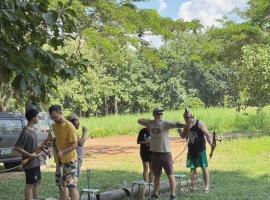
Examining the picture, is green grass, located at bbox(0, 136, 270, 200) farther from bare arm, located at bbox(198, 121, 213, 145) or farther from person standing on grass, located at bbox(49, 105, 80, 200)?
person standing on grass, located at bbox(49, 105, 80, 200)

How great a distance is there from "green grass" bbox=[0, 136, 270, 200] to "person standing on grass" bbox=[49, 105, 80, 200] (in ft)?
7.06

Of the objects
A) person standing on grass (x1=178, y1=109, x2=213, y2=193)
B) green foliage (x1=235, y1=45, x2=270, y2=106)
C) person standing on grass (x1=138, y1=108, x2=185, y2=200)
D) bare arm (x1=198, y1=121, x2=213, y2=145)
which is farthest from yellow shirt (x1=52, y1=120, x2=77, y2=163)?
green foliage (x1=235, y1=45, x2=270, y2=106)

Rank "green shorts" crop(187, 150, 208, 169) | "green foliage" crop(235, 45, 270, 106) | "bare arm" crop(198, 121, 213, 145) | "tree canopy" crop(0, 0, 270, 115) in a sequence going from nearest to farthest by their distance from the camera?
"tree canopy" crop(0, 0, 270, 115), "bare arm" crop(198, 121, 213, 145), "green shorts" crop(187, 150, 208, 169), "green foliage" crop(235, 45, 270, 106)

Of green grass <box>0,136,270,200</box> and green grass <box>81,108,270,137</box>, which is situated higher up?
green grass <box>81,108,270,137</box>

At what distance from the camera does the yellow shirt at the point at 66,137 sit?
7301 mm

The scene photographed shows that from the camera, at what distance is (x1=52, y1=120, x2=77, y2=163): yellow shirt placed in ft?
24.0

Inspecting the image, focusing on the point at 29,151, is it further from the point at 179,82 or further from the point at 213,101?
the point at 213,101

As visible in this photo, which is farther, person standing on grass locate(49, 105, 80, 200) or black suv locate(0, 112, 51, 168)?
black suv locate(0, 112, 51, 168)

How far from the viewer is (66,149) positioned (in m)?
7.30

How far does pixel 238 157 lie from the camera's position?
16141mm

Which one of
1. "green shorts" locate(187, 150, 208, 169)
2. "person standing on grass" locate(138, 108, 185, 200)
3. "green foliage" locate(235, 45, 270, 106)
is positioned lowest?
"green shorts" locate(187, 150, 208, 169)

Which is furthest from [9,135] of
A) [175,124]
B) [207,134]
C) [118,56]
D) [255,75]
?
[255,75]

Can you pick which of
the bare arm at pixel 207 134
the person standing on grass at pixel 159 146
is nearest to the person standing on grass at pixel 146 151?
the person standing on grass at pixel 159 146

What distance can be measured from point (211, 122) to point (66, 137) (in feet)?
82.9
